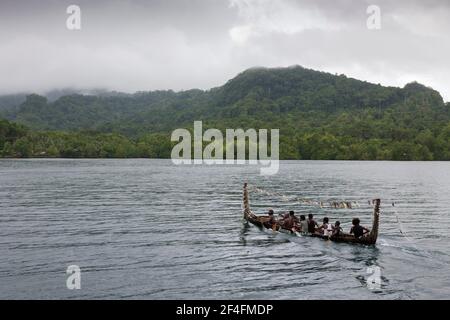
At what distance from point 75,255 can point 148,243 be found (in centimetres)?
717

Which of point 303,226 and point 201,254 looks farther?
point 303,226

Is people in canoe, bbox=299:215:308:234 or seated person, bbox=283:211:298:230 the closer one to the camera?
people in canoe, bbox=299:215:308:234

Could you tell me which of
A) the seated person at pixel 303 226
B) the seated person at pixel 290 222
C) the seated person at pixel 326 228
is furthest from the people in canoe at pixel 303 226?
the seated person at pixel 326 228

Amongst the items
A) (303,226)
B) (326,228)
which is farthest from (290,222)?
(326,228)

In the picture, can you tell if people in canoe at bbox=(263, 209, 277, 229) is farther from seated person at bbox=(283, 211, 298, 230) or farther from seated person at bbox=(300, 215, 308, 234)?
seated person at bbox=(300, 215, 308, 234)

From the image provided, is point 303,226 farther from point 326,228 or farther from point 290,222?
point 326,228

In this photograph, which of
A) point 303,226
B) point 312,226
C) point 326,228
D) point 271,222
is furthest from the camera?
point 271,222

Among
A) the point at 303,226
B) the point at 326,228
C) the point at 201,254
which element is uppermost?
the point at 326,228

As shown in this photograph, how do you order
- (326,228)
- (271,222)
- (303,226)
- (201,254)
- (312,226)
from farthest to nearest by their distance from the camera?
(271,222) → (303,226) → (312,226) → (326,228) → (201,254)

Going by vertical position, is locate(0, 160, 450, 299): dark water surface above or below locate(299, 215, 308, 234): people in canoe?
below

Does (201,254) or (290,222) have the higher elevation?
(290,222)

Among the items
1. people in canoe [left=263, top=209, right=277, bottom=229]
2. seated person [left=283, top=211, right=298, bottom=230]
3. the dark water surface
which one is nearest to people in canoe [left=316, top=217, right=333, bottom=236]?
the dark water surface
